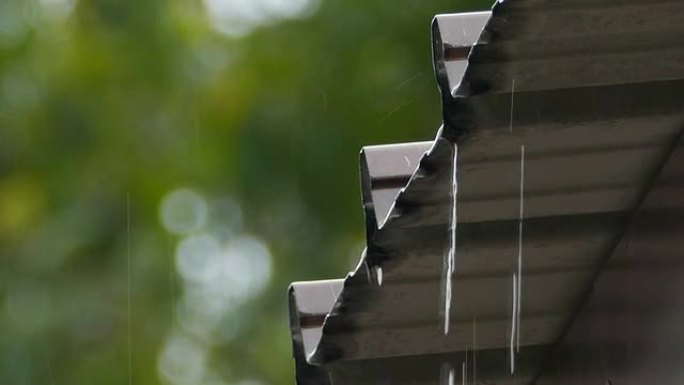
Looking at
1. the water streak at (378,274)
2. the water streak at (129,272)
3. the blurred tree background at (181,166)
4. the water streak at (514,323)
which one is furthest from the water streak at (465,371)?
the water streak at (129,272)

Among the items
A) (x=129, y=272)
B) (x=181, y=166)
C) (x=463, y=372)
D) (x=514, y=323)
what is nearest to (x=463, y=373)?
(x=463, y=372)

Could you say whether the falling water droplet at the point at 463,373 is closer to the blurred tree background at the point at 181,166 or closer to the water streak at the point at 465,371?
the water streak at the point at 465,371

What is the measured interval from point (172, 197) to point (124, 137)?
491 millimetres

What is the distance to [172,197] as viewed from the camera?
1027 centimetres

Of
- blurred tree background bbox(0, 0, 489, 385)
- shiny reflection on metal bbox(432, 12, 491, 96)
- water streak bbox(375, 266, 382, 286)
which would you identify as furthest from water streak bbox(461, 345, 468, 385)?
blurred tree background bbox(0, 0, 489, 385)

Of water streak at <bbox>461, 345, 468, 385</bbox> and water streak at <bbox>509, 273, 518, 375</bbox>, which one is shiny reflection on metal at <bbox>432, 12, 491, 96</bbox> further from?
water streak at <bbox>461, 345, 468, 385</bbox>

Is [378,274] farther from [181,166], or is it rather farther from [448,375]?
[181,166]

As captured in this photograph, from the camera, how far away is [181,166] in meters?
10.3

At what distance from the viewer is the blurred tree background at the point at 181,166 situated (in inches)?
376

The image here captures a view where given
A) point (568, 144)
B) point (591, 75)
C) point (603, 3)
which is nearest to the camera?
point (603, 3)

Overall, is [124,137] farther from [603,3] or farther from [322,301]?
[603,3]

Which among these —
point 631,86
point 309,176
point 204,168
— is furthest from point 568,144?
point 204,168

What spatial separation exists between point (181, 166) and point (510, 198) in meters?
7.45

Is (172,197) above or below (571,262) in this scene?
above
